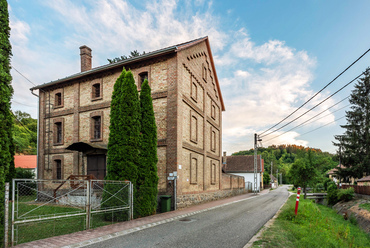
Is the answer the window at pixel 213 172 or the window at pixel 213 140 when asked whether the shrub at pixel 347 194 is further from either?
the window at pixel 213 140

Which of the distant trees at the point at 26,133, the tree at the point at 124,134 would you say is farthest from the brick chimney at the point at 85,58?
the distant trees at the point at 26,133

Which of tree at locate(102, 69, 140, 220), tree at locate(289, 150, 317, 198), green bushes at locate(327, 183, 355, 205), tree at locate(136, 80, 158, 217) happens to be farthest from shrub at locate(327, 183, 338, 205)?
tree at locate(102, 69, 140, 220)

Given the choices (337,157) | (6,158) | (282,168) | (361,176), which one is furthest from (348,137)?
(282,168)

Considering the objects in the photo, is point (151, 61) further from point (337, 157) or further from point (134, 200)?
point (337, 157)

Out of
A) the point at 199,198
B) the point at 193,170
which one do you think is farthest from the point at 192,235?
the point at 199,198

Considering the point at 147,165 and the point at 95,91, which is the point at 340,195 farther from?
the point at 95,91

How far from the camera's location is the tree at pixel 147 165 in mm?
12039

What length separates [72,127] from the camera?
67.2 feet

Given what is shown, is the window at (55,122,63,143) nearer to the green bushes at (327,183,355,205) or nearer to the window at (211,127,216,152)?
the window at (211,127,216,152)

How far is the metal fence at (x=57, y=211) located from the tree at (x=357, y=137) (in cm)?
3199

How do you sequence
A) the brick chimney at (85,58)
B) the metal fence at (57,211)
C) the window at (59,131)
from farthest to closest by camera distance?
1. the brick chimney at (85,58)
2. the window at (59,131)
3. the metal fence at (57,211)

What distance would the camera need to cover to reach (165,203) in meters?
14.1

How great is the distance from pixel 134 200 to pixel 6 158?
5.95 m

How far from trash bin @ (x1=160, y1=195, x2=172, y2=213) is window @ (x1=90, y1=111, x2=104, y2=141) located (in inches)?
292
